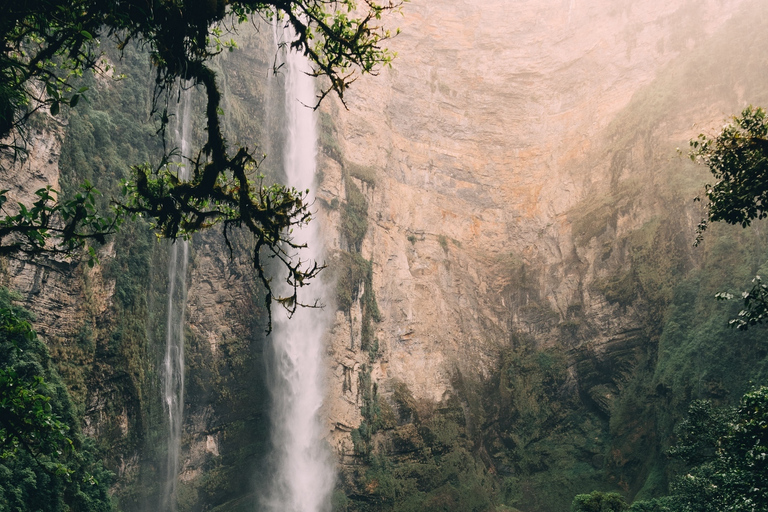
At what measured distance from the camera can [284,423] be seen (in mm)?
22984

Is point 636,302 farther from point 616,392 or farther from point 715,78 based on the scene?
point 715,78

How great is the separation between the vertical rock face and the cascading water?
3.26 feet

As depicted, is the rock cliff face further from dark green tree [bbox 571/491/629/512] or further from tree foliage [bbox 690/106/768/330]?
tree foliage [bbox 690/106/768/330]

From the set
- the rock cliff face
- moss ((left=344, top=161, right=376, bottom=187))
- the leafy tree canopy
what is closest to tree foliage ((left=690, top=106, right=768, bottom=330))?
the leafy tree canopy

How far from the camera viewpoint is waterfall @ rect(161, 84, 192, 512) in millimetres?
19500

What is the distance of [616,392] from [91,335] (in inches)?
866

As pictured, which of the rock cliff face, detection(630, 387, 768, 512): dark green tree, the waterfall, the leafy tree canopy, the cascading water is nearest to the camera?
the leafy tree canopy

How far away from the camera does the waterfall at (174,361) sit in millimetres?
19500

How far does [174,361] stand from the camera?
67.1 feet

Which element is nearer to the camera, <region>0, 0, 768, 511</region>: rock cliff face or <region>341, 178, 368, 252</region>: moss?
<region>0, 0, 768, 511</region>: rock cliff face

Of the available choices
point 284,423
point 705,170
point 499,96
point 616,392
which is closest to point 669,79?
point 705,170

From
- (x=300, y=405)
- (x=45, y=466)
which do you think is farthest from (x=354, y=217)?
(x=45, y=466)

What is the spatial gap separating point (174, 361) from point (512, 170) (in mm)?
23304

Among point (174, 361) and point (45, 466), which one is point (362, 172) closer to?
point (174, 361)
